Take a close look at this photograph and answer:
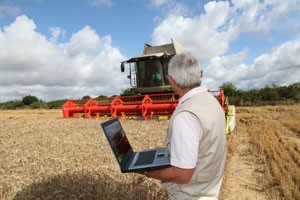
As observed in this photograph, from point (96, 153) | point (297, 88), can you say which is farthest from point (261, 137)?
point (297, 88)

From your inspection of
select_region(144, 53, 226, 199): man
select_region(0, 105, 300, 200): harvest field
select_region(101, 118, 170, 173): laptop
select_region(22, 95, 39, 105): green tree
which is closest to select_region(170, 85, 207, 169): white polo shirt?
select_region(144, 53, 226, 199): man

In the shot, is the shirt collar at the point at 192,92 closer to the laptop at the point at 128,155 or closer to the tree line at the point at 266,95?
the laptop at the point at 128,155

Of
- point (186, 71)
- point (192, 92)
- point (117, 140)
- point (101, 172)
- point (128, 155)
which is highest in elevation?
point (186, 71)

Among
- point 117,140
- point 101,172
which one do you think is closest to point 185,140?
point 117,140

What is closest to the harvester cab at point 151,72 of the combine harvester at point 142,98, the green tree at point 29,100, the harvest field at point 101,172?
the combine harvester at point 142,98

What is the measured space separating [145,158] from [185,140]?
52 centimetres

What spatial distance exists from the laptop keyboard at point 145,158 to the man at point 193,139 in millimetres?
104

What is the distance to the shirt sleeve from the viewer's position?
1.66 m

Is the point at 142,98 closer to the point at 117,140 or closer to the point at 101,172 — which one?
the point at 101,172

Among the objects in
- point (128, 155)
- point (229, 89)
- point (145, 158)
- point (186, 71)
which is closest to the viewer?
point (186, 71)

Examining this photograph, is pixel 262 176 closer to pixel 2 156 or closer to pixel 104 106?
pixel 2 156

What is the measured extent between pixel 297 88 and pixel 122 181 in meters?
29.5

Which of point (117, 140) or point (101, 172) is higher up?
point (117, 140)

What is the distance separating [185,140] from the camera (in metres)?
1.66
